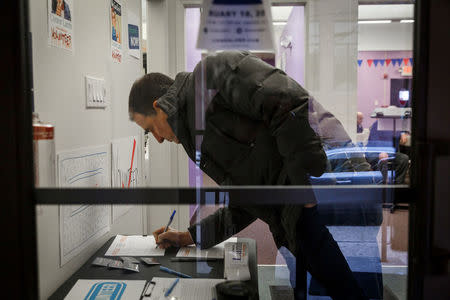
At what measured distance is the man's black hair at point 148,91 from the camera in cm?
106

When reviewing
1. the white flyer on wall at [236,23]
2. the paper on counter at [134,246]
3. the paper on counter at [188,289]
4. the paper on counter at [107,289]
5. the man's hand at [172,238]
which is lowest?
the paper on counter at [107,289]

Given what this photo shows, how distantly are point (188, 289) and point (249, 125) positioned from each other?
0.44m

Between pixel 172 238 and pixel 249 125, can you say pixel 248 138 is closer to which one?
pixel 249 125

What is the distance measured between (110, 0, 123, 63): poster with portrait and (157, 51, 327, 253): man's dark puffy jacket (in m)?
0.47

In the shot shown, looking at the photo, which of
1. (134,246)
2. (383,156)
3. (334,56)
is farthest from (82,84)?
(383,156)

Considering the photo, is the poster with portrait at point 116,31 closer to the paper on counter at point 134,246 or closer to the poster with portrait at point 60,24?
the poster with portrait at point 60,24

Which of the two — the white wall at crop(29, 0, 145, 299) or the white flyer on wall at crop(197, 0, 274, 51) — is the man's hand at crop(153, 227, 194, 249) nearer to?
the white wall at crop(29, 0, 145, 299)

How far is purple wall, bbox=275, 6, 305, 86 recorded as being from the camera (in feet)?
3.27

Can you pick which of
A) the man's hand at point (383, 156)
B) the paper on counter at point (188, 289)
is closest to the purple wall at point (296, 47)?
the man's hand at point (383, 156)

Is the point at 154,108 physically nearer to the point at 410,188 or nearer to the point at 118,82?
the point at 118,82

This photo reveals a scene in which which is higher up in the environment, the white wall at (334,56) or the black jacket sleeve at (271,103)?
the white wall at (334,56)

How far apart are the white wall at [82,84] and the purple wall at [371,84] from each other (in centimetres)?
66

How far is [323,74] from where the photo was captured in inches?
50.8

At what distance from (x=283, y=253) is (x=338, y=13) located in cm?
82
